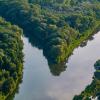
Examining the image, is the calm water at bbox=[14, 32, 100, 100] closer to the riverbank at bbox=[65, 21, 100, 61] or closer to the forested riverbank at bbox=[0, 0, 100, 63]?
the riverbank at bbox=[65, 21, 100, 61]

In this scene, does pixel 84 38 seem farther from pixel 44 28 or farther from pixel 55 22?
pixel 44 28

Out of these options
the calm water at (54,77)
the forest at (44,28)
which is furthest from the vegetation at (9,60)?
the calm water at (54,77)

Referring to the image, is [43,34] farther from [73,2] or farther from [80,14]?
[73,2]

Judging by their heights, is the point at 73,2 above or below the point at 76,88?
below

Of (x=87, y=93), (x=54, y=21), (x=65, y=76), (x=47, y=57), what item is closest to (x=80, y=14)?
(x=54, y=21)

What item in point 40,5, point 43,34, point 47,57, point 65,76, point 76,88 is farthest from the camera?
point 40,5

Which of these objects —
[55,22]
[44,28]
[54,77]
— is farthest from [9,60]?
[55,22]
